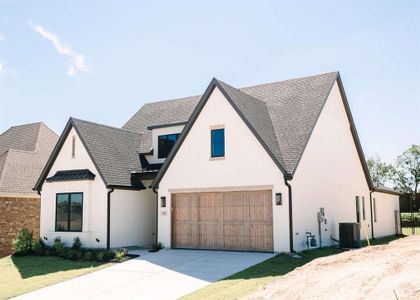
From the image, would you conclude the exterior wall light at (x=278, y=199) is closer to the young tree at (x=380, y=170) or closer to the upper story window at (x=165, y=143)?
the upper story window at (x=165, y=143)

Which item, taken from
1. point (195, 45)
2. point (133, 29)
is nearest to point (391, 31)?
point (195, 45)

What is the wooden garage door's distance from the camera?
1855 cm

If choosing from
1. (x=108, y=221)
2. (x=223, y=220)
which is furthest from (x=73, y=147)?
(x=223, y=220)

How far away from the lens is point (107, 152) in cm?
2300

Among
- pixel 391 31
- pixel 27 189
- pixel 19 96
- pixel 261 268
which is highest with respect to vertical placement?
pixel 391 31

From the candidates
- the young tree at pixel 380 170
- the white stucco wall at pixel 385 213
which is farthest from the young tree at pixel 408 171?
the white stucco wall at pixel 385 213

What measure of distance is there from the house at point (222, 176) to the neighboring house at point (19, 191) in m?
2.81

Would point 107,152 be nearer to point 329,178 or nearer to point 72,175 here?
point 72,175

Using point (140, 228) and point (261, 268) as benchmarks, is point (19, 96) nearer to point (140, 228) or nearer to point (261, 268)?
point (140, 228)

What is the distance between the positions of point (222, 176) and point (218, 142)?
1517mm

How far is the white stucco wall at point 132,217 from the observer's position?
21.5 meters

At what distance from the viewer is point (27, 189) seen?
2562 cm

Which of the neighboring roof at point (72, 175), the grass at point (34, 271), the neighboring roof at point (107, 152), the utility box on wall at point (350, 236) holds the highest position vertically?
the neighboring roof at point (107, 152)

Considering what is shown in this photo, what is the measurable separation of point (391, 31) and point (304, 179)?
22.1 ft
